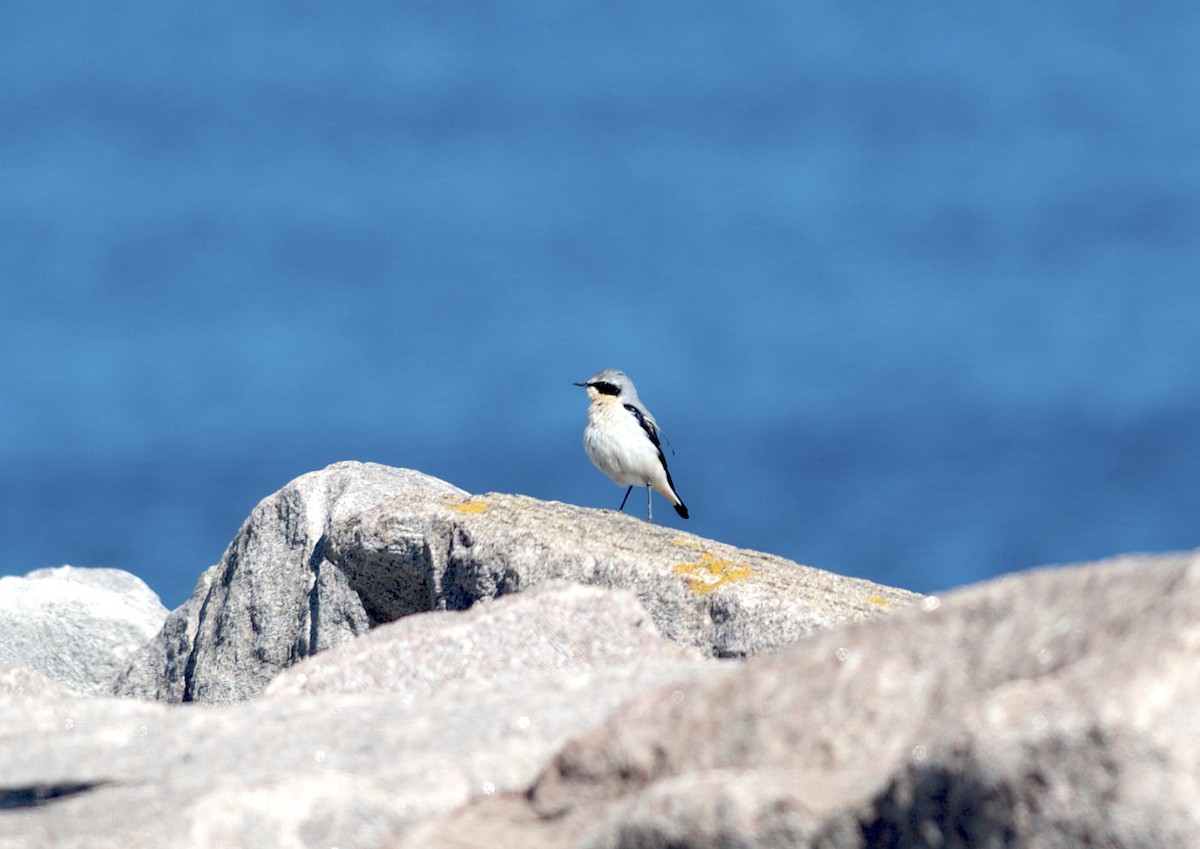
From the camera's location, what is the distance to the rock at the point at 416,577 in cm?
1023

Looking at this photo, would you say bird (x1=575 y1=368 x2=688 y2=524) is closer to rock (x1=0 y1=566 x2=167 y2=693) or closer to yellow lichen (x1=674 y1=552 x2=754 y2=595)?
rock (x1=0 y1=566 x2=167 y2=693)

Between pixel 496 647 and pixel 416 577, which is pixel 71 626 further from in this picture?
pixel 496 647

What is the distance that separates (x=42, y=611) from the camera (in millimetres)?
13898

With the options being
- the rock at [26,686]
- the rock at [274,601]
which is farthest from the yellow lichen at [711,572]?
the rock at [26,686]

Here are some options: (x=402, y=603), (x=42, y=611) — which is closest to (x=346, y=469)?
(x=402, y=603)

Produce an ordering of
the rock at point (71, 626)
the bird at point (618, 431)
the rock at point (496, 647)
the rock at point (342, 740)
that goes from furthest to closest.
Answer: the bird at point (618, 431) → the rock at point (71, 626) → the rock at point (496, 647) → the rock at point (342, 740)

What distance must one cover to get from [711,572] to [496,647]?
12.2 ft

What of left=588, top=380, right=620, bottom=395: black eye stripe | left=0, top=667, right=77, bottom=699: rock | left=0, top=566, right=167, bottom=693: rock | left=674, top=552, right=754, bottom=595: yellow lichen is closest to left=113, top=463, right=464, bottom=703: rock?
left=0, top=566, right=167, bottom=693: rock

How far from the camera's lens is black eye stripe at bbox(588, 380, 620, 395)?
16.0 metres

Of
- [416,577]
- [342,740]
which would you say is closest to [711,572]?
[416,577]

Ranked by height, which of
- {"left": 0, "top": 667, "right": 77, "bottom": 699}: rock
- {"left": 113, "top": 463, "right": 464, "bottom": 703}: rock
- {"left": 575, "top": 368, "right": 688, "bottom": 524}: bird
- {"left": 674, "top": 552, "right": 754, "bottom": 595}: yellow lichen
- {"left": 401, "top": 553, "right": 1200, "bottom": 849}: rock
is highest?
{"left": 575, "top": 368, "right": 688, "bottom": 524}: bird

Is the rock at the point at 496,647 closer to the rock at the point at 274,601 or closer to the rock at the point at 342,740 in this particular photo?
the rock at the point at 342,740

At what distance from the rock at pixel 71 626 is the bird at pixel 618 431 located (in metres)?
4.32

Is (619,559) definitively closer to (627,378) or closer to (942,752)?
(627,378)
